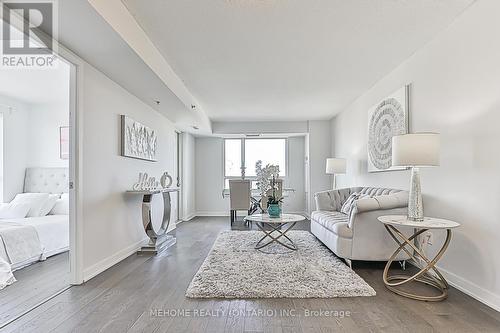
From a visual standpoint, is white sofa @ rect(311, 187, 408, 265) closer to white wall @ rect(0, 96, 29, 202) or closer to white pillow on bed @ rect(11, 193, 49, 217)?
Result: white pillow on bed @ rect(11, 193, 49, 217)

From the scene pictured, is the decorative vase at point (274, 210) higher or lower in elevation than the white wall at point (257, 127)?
lower

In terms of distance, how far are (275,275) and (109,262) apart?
194 centimetres

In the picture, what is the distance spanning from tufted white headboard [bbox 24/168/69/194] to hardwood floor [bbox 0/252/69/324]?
5.36 feet

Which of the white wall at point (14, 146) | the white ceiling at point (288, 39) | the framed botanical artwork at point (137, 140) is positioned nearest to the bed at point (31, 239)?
the white wall at point (14, 146)

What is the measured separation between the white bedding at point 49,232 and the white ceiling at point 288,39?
260 cm

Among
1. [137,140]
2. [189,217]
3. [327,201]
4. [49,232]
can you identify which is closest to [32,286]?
[49,232]

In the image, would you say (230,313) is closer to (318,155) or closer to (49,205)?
(49,205)

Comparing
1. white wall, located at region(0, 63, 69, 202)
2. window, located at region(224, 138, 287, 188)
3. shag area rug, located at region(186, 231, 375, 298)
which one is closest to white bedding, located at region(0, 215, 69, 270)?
white wall, located at region(0, 63, 69, 202)

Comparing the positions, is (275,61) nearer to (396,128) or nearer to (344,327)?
(396,128)

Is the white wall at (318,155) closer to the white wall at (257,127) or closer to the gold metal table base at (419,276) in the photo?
the white wall at (257,127)

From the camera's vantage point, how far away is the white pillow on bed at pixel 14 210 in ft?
14.6

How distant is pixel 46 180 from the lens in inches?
212

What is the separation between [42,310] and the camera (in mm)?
2461

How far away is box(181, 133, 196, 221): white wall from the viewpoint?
777cm
